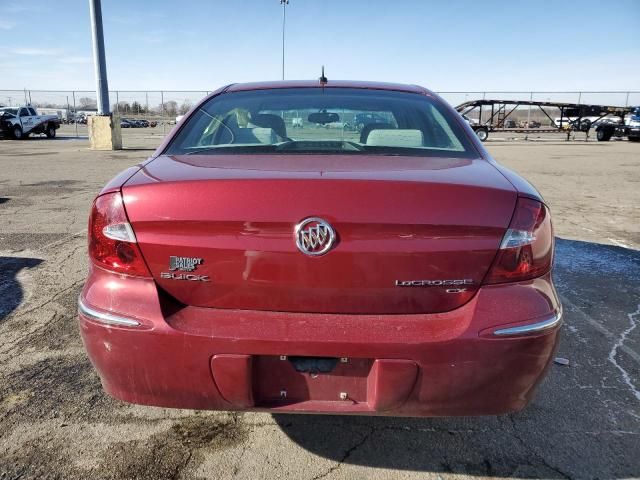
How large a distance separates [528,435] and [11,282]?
4004 millimetres

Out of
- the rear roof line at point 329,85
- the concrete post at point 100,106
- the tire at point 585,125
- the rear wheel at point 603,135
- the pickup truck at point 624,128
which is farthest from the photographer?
the tire at point 585,125

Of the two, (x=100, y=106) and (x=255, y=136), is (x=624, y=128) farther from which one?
(x=255, y=136)

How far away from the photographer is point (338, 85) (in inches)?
122

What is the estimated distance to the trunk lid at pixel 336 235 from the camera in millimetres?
1737

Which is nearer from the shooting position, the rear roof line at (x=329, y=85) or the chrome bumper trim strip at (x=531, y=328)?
the chrome bumper trim strip at (x=531, y=328)

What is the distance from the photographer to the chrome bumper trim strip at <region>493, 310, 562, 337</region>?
1757mm

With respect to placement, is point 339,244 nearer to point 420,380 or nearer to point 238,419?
point 420,380

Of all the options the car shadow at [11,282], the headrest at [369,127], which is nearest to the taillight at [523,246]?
the headrest at [369,127]

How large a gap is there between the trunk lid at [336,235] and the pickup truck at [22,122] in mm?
29327

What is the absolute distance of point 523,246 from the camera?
1814mm

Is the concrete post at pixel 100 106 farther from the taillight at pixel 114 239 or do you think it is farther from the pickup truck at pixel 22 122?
the taillight at pixel 114 239

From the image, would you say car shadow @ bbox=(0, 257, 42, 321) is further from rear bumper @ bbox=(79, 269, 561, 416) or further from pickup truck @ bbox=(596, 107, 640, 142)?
pickup truck @ bbox=(596, 107, 640, 142)

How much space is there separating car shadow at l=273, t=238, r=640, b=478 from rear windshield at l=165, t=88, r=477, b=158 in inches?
50.2

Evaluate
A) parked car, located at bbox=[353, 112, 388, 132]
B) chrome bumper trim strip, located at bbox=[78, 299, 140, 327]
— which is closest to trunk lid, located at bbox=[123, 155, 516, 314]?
chrome bumper trim strip, located at bbox=[78, 299, 140, 327]
